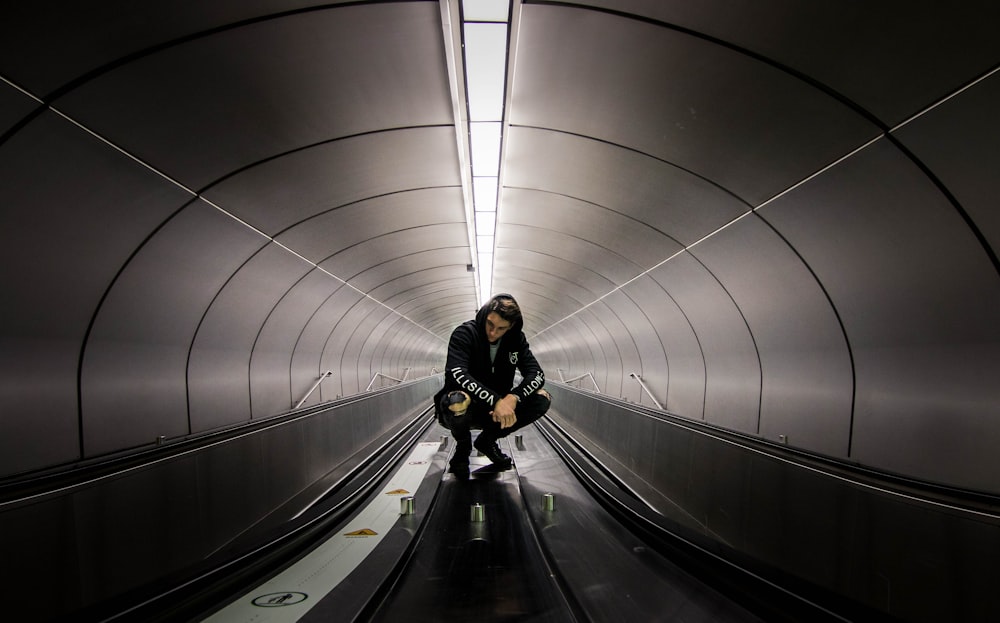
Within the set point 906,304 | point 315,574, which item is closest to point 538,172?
point 906,304

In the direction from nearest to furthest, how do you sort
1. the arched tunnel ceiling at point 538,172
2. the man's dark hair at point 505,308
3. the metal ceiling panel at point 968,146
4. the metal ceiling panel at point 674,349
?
the metal ceiling panel at point 968,146, the arched tunnel ceiling at point 538,172, the man's dark hair at point 505,308, the metal ceiling panel at point 674,349

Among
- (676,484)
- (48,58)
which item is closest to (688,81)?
(48,58)

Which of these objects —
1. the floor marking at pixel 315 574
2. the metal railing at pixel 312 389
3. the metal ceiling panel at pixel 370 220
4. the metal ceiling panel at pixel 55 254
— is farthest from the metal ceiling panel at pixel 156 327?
the metal railing at pixel 312 389

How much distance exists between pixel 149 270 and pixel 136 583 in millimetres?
3213

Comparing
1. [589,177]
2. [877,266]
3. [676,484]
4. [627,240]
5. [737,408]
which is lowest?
[676,484]

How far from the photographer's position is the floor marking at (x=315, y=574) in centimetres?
282

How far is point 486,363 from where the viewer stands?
16.4 ft

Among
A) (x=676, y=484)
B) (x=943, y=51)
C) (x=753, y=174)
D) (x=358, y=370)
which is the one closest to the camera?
(x=943, y=51)

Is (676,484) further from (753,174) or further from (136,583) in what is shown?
(136,583)

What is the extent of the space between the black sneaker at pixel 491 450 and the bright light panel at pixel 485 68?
355cm

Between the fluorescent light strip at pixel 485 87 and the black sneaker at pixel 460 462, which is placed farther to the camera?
the black sneaker at pixel 460 462

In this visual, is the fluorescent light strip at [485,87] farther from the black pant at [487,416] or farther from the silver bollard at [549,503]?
the silver bollard at [549,503]

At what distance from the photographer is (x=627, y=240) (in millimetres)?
8484

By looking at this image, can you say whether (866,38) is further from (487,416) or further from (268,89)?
(268,89)
